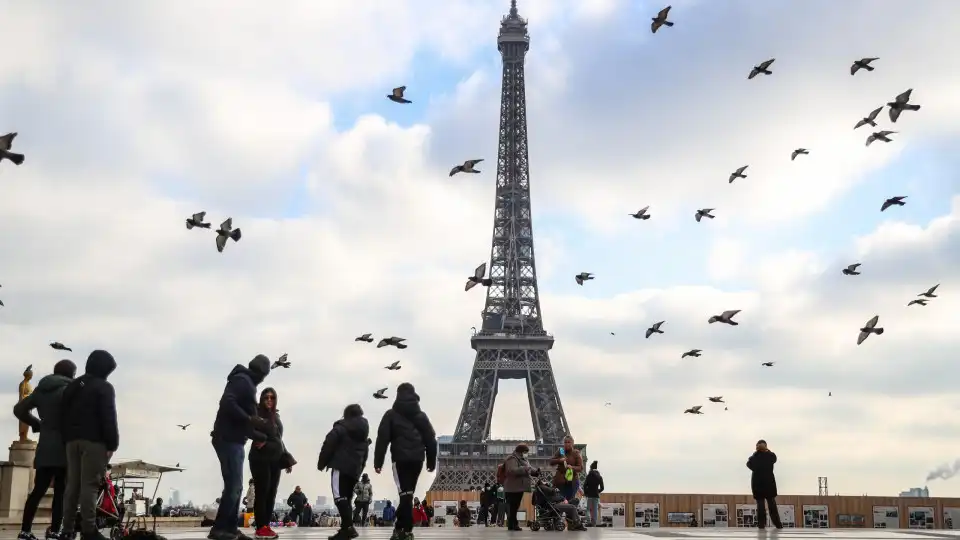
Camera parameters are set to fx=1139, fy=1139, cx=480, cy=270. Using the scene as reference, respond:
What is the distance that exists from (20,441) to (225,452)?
18.6m

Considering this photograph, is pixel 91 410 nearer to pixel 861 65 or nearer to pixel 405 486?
pixel 405 486

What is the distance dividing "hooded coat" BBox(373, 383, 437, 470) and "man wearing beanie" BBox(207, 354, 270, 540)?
1.55 m

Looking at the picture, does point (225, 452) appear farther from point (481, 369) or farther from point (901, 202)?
point (481, 369)

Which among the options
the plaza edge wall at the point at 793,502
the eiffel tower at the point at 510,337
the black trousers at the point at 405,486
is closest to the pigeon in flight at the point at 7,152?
the black trousers at the point at 405,486

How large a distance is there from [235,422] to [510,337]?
90.0 metres

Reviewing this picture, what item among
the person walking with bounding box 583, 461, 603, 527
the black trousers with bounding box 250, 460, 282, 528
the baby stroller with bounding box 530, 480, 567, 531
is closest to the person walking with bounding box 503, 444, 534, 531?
the baby stroller with bounding box 530, 480, 567, 531

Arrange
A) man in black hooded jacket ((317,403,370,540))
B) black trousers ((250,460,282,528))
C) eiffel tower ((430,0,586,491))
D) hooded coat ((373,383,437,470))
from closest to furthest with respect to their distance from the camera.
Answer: hooded coat ((373,383,437,470)), man in black hooded jacket ((317,403,370,540)), black trousers ((250,460,282,528)), eiffel tower ((430,0,586,491))

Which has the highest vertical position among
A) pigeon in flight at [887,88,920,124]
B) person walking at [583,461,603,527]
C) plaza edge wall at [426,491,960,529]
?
pigeon in flight at [887,88,920,124]

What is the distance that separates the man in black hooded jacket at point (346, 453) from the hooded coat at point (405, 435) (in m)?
0.69

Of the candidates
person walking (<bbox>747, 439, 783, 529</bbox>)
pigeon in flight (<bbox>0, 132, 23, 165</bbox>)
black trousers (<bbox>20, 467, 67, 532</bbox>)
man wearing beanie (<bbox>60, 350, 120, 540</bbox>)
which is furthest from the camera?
person walking (<bbox>747, 439, 783, 529</bbox>)

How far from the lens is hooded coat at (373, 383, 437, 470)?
1420 centimetres

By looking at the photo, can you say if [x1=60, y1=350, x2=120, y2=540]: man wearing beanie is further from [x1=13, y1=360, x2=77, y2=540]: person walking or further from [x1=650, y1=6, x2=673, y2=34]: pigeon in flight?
[x1=650, y1=6, x2=673, y2=34]: pigeon in flight

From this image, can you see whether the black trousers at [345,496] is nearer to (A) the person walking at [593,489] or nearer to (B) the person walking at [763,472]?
(B) the person walking at [763,472]

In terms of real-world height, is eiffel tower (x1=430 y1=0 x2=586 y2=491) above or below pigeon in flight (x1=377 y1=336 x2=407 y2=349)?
above
